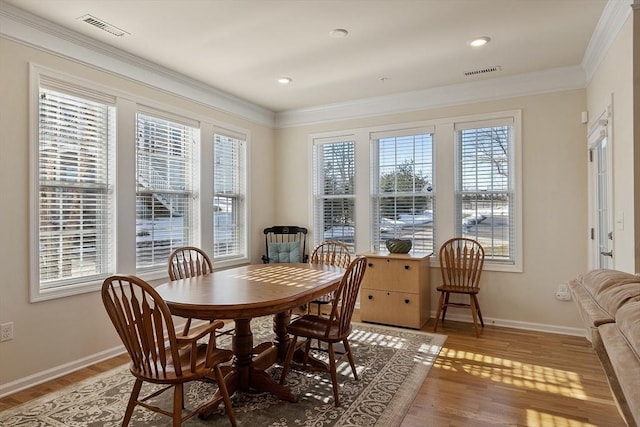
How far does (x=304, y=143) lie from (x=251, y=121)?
79 centimetres

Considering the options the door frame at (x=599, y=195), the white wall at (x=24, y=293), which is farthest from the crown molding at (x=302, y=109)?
the door frame at (x=599, y=195)

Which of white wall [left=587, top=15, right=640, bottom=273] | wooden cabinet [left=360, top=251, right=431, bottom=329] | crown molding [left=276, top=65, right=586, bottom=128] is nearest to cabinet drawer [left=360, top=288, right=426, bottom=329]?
wooden cabinet [left=360, top=251, right=431, bottom=329]

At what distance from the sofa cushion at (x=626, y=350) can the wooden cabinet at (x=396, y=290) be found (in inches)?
121

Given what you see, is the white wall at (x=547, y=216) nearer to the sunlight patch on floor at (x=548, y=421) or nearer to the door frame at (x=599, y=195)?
the door frame at (x=599, y=195)

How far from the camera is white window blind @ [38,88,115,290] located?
295 cm

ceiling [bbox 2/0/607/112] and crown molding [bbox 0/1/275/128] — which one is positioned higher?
ceiling [bbox 2/0/607/112]

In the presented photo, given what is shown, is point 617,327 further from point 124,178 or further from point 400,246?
point 124,178

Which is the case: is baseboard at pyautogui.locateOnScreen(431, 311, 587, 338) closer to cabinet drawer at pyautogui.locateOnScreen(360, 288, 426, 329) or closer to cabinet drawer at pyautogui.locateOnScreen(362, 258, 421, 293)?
cabinet drawer at pyautogui.locateOnScreen(360, 288, 426, 329)

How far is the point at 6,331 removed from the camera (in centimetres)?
266

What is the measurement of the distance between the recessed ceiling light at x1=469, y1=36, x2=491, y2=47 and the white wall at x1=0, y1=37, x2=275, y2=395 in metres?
3.19

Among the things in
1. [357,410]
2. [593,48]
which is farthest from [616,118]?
[357,410]

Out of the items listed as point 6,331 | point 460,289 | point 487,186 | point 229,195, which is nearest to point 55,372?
point 6,331

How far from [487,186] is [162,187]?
3.51 meters

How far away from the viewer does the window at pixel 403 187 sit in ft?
15.2
